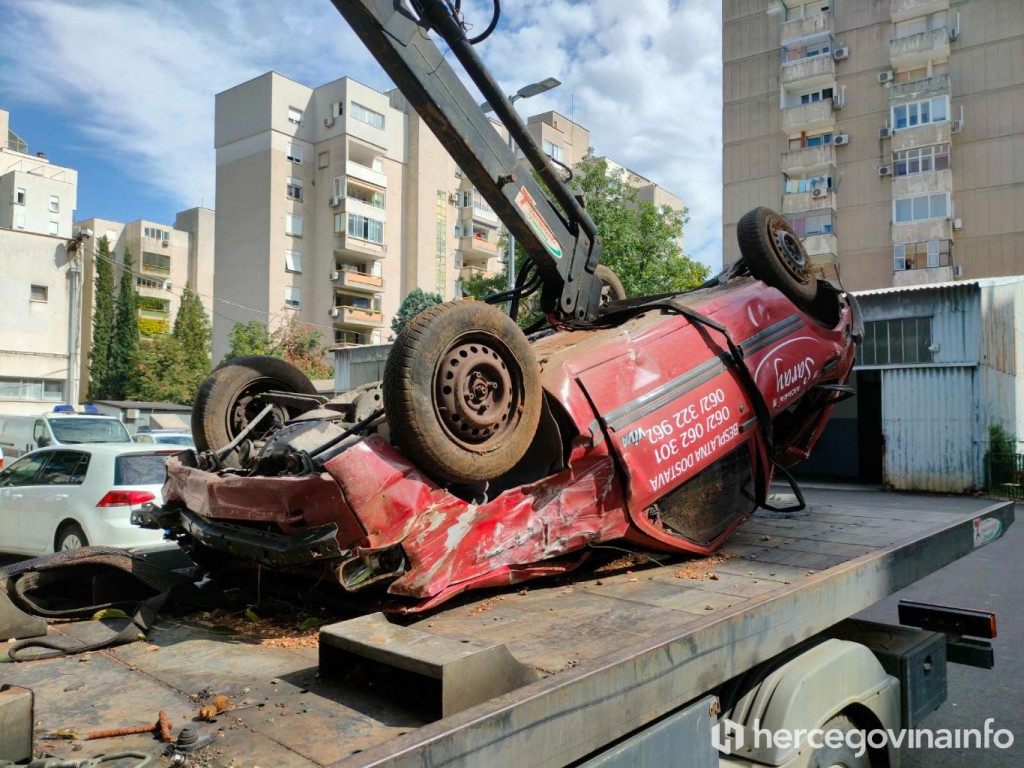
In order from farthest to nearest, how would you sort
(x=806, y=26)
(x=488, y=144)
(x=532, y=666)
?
(x=806, y=26)
(x=488, y=144)
(x=532, y=666)

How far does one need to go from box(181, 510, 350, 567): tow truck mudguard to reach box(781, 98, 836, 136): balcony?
124 ft

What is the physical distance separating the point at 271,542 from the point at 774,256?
347 centimetres

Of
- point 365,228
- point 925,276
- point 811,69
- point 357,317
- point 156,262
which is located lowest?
point 357,317

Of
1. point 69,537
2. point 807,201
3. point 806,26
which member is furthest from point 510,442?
point 806,26

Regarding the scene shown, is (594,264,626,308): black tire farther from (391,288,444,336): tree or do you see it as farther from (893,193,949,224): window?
(893,193,949,224): window

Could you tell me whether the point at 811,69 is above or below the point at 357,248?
above

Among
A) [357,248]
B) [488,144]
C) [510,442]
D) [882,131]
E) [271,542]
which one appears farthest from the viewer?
[357,248]

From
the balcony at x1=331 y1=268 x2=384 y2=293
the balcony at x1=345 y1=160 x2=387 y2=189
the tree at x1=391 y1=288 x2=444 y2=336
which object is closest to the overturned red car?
the tree at x1=391 y1=288 x2=444 y2=336

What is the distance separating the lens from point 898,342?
63.9 feet

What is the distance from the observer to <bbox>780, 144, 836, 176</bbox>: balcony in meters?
34.8

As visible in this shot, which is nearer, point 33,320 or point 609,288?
point 609,288

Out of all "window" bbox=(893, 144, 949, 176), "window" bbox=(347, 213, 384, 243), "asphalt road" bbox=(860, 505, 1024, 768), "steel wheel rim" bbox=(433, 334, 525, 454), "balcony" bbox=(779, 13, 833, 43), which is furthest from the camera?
"window" bbox=(347, 213, 384, 243)

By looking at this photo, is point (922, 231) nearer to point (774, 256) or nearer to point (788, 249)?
point (788, 249)

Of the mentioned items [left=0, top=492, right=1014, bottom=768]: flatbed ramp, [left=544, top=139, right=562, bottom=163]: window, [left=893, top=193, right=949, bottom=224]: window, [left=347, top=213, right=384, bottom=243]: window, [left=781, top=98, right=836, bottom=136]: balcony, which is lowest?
[left=0, top=492, right=1014, bottom=768]: flatbed ramp
